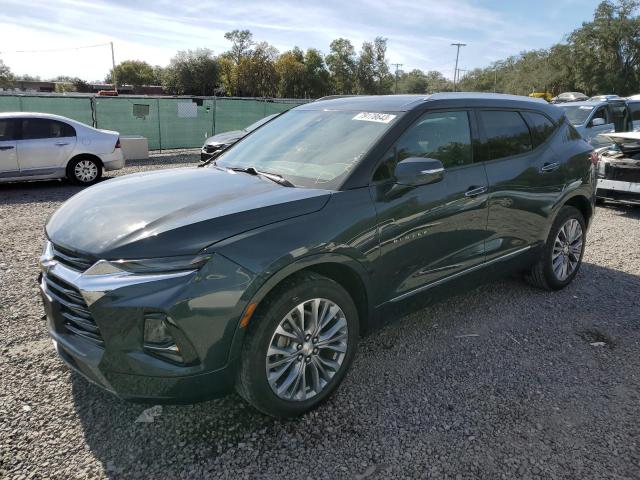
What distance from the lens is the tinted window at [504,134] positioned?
153 inches

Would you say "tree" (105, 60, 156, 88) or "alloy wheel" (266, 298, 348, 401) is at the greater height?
"tree" (105, 60, 156, 88)

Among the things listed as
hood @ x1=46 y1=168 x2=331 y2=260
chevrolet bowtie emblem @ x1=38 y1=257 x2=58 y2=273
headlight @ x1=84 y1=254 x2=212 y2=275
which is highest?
hood @ x1=46 y1=168 x2=331 y2=260

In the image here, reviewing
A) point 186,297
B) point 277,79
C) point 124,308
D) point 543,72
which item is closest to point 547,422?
point 186,297

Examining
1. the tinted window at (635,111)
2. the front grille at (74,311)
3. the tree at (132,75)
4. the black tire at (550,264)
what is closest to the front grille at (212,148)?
the black tire at (550,264)

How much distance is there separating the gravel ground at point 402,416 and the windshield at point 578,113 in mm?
8791

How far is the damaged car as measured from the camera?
781cm

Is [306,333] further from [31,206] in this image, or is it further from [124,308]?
[31,206]

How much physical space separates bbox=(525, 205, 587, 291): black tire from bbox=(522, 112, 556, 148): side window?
2.33 feet

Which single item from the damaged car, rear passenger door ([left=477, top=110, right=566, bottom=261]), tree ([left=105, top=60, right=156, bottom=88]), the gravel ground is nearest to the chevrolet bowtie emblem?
the gravel ground

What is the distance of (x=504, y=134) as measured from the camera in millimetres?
4039

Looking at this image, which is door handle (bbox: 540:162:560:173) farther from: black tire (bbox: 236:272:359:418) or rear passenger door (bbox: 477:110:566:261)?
black tire (bbox: 236:272:359:418)

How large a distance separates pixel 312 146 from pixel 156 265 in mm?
1583

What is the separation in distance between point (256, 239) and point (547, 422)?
201 centimetres

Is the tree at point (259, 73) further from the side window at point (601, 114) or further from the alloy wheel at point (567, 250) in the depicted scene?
the alloy wheel at point (567, 250)
